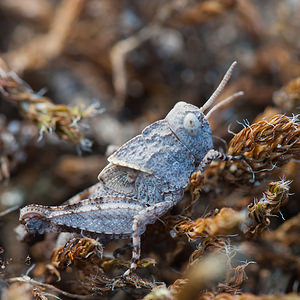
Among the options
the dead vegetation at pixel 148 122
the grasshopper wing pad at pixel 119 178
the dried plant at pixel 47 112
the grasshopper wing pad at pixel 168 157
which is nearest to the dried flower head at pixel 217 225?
the dead vegetation at pixel 148 122

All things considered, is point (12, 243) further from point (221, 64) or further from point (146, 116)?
point (221, 64)

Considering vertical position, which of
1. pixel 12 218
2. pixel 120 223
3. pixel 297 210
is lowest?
pixel 297 210

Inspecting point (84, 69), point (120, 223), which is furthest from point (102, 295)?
point (84, 69)

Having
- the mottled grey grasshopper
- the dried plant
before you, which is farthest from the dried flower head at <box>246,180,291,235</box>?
the dried plant

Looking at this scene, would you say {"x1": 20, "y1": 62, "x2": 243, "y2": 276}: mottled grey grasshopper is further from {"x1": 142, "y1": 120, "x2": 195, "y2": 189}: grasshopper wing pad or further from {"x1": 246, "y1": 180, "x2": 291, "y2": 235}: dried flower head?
{"x1": 246, "y1": 180, "x2": 291, "y2": 235}: dried flower head

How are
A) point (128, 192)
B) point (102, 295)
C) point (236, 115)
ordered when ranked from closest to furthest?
point (102, 295)
point (128, 192)
point (236, 115)

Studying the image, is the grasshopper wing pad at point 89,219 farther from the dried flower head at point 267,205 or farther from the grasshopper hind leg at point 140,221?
the dried flower head at point 267,205

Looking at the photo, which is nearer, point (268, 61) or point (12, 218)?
point (12, 218)

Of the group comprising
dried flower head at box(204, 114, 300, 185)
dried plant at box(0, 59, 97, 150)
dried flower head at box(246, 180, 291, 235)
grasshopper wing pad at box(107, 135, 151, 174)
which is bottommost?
dried flower head at box(246, 180, 291, 235)
